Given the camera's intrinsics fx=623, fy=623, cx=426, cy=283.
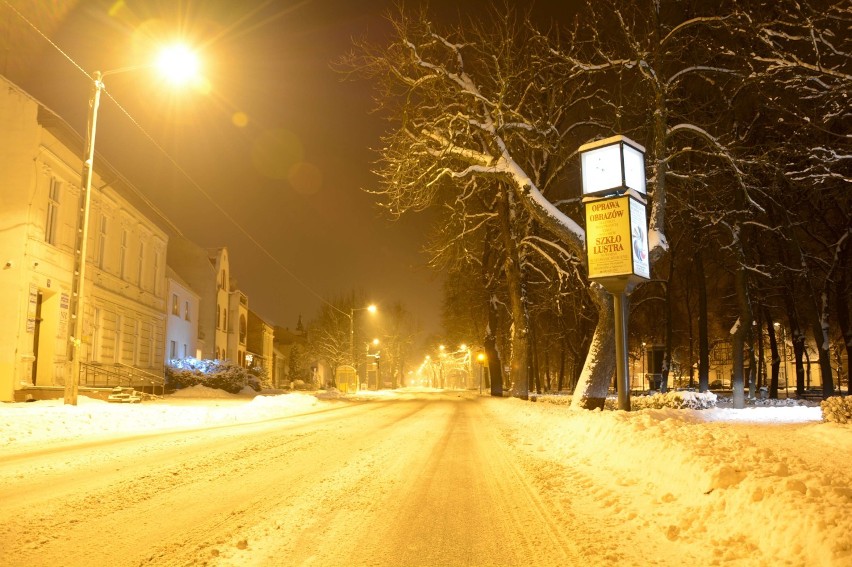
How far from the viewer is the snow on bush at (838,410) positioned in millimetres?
13445

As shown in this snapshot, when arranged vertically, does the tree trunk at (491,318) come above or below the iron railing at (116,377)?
above

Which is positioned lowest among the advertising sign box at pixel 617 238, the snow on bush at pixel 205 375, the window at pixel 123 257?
the snow on bush at pixel 205 375

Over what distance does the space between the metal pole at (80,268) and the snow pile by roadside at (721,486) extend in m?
11.6

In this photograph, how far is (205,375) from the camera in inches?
1366

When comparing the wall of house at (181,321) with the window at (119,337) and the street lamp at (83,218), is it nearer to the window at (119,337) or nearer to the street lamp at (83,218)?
the window at (119,337)

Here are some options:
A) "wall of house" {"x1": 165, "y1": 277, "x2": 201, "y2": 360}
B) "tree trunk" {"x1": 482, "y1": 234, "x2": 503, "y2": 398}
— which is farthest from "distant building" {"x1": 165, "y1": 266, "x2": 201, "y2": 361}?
"tree trunk" {"x1": 482, "y1": 234, "x2": 503, "y2": 398}

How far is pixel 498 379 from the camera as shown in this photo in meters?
36.5

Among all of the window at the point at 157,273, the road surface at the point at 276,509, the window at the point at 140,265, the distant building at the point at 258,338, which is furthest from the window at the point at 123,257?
the distant building at the point at 258,338

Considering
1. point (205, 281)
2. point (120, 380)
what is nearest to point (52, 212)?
point (120, 380)

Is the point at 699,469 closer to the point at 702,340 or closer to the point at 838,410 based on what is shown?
the point at 838,410

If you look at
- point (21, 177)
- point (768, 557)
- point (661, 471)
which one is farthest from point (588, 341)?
point (768, 557)

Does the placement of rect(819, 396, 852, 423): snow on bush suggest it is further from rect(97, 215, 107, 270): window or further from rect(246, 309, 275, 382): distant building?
rect(246, 309, 275, 382): distant building

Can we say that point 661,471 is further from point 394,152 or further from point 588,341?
point 588,341

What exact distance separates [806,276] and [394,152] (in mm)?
16886
